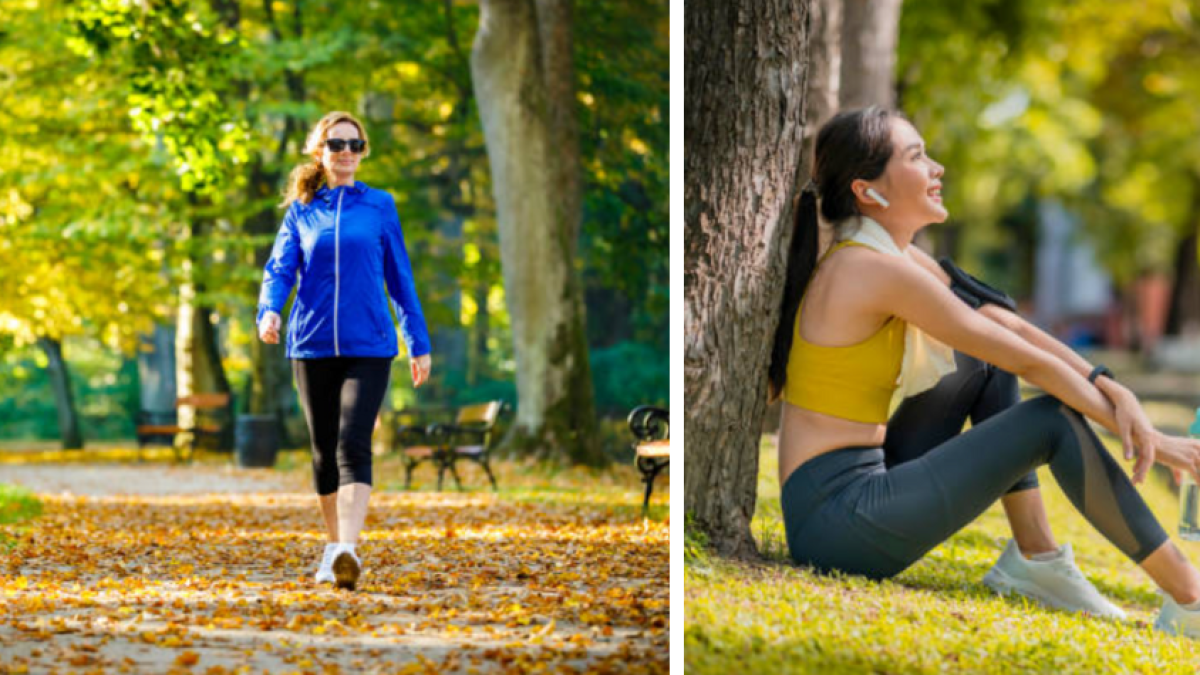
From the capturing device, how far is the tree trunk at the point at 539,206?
51.9 feet

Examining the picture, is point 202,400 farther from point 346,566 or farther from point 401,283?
point 346,566

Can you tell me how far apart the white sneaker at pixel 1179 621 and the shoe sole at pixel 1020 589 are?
25 cm

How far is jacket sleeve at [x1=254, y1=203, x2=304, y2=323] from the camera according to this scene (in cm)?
662

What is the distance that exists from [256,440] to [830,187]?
1531cm

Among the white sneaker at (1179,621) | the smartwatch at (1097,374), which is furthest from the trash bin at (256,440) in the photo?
the smartwatch at (1097,374)

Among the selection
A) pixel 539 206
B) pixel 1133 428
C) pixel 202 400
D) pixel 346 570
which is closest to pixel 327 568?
pixel 346 570

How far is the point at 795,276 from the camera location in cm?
554

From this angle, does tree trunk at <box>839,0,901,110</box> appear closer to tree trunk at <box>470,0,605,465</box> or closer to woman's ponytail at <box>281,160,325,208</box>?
tree trunk at <box>470,0,605,465</box>

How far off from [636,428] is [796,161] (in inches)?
165

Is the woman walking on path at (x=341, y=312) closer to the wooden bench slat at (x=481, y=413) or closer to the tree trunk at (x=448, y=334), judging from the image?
the wooden bench slat at (x=481, y=413)

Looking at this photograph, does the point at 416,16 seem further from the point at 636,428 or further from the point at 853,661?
the point at 853,661

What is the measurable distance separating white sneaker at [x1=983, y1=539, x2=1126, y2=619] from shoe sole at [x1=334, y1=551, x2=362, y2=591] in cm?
262

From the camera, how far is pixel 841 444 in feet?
17.6

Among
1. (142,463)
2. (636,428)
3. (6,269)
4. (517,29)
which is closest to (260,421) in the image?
(142,463)
